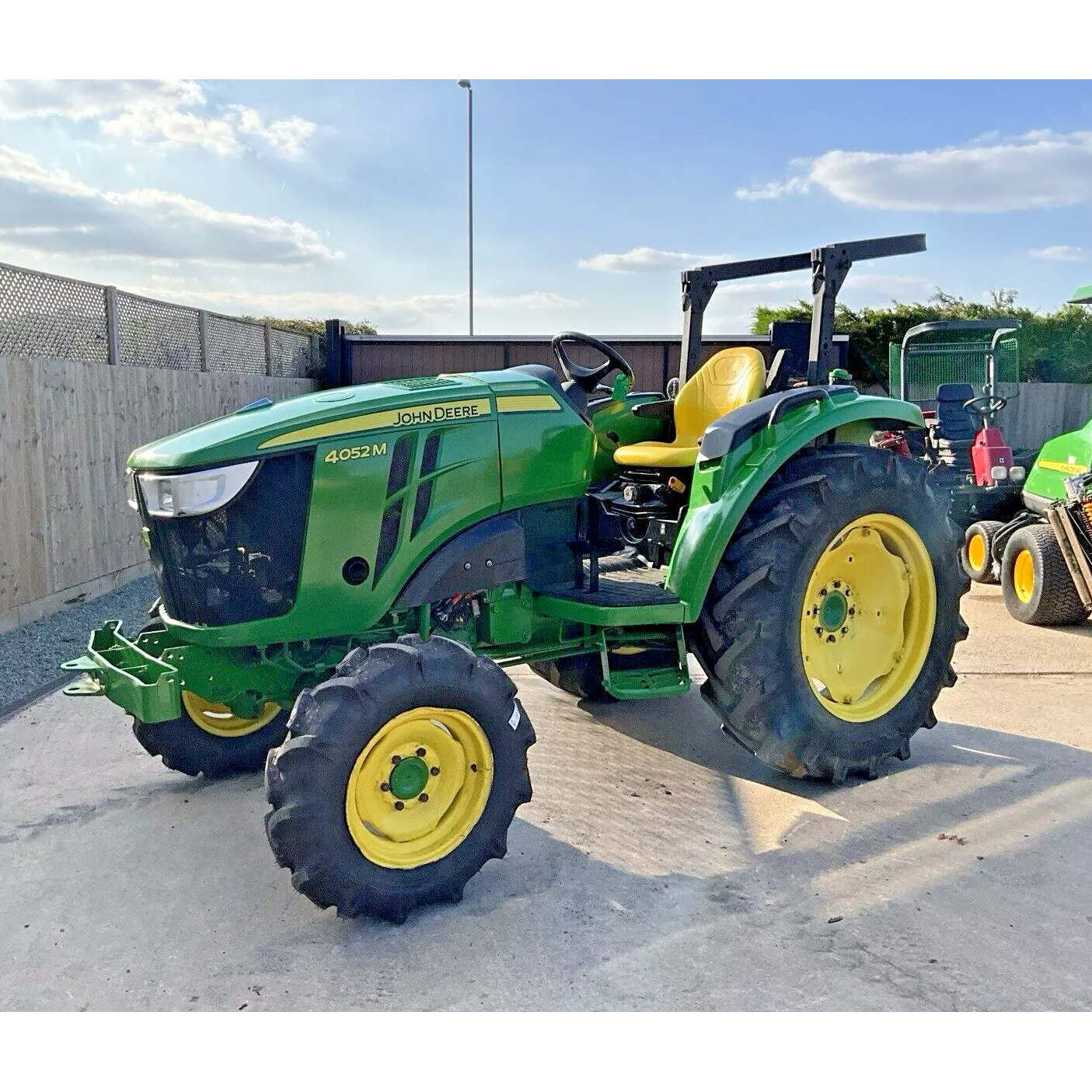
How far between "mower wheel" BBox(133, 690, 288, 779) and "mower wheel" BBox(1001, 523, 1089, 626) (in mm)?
5279

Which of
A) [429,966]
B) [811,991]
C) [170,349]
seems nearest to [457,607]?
[429,966]

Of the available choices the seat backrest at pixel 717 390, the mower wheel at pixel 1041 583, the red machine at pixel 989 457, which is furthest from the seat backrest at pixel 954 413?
the seat backrest at pixel 717 390

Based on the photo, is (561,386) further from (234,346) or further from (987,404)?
(234,346)

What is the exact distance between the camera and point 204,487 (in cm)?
310

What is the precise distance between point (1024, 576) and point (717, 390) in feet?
12.3

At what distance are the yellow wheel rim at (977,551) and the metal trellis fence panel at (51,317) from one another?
752cm

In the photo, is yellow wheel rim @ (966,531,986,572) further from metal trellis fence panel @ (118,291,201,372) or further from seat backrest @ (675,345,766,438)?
metal trellis fence panel @ (118,291,201,372)

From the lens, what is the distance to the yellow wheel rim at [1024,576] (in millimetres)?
6996

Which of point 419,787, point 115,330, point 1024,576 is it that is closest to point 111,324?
point 115,330

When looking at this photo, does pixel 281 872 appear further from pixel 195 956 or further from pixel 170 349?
pixel 170 349

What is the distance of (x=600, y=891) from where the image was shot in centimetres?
306

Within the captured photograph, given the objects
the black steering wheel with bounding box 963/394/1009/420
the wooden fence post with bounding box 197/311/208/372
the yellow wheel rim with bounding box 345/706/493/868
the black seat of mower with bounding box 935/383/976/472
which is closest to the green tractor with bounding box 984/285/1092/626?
the black steering wheel with bounding box 963/394/1009/420

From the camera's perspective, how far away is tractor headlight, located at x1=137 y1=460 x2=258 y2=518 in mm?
3098

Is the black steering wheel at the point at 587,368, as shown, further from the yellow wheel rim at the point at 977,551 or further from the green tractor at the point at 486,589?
the yellow wheel rim at the point at 977,551
